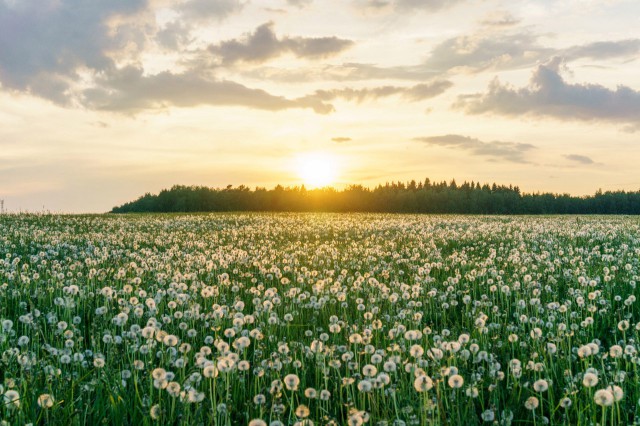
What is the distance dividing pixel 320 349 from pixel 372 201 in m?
103

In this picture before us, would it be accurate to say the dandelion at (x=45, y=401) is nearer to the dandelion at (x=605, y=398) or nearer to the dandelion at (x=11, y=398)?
the dandelion at (x=11, y=398)

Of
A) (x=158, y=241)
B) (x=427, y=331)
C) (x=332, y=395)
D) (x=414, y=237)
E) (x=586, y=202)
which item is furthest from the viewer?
(x=586, y=202)

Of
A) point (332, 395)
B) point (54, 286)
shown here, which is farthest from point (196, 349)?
point (54, 286)

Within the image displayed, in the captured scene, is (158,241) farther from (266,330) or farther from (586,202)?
(586,202)

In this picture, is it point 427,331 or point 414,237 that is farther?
point 414,237

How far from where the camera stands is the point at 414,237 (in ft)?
55.4

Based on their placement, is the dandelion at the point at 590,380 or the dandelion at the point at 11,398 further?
the dandelion at the point at 11,398

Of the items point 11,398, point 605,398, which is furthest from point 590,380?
point 11,398

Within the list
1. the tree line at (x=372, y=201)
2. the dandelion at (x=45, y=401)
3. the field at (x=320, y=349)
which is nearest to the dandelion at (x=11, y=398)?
the field at (x=320, y=349)

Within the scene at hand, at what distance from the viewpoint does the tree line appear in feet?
305

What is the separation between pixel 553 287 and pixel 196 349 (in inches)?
227

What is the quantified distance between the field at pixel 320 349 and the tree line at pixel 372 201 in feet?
269

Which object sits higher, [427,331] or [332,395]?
[427,331]

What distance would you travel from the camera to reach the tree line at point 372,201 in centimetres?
9294
